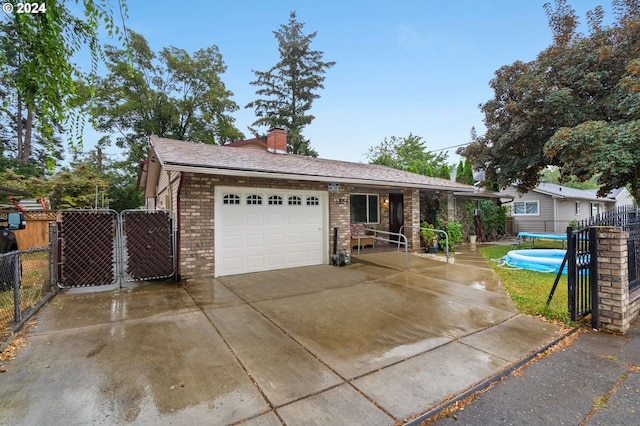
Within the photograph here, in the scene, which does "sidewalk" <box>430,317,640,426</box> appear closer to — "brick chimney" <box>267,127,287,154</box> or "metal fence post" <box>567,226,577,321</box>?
"metal fence post" <box>567,226,577,321</box>

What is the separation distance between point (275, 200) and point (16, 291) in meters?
5.09

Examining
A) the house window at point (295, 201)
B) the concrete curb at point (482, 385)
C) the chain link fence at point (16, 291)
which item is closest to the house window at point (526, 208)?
the house window at point (295, 201)

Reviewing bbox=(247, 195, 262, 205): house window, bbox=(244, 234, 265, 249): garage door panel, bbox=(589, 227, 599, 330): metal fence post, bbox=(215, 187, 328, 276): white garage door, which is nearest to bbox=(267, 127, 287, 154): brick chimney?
bbox=(215, 187, 328, 276): white garage door

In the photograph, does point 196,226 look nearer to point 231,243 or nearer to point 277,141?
point 231,243

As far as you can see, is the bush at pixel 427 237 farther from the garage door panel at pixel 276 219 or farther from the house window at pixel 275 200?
the house window at pixel 275 200

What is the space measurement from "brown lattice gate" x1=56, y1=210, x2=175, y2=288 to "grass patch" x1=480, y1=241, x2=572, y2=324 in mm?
7097

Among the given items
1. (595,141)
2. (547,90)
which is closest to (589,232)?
(595,141)

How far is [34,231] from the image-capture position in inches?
431

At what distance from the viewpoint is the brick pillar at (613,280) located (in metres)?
3.86

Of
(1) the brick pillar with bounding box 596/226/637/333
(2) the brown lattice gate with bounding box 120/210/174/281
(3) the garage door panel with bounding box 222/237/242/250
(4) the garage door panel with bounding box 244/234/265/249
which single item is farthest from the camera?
(4) the garage door panel with bounding box 244/234/265/249

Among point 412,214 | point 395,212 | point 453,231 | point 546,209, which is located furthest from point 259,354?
point 546,209

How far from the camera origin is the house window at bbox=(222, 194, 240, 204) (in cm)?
707

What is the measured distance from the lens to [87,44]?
2.99 m

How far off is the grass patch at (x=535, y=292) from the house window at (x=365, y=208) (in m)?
4.77
